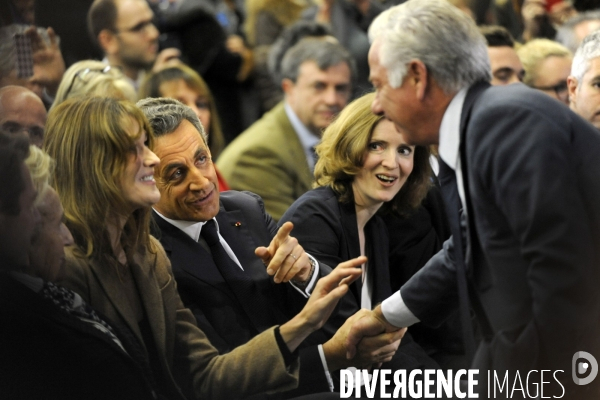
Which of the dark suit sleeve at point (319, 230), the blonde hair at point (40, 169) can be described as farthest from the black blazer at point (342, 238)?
the blonde hair at point (40, 169)

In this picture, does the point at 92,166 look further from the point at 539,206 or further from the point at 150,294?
the point at 539,206

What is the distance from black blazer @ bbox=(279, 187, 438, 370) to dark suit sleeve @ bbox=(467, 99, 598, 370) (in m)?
0.56

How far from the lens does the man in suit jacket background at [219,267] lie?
2.49 metres

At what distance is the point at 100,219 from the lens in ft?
7.63

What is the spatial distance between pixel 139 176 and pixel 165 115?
9.3 inches

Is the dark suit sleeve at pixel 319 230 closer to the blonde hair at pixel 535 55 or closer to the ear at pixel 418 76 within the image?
the ear at pixel 418 76

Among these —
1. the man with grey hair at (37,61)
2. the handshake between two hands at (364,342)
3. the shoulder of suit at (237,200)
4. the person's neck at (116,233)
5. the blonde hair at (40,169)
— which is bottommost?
the handshake between two hands at (364,342)

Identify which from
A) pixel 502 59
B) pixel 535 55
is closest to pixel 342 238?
pixel 502 59

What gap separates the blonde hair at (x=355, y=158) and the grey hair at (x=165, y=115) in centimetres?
40

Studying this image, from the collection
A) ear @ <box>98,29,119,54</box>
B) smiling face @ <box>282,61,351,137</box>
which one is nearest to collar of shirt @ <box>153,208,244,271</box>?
ear @ <box>98,29,119,54</box>

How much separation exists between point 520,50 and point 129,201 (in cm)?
279

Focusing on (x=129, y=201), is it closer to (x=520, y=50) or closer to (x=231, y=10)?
(x=520, y=50)

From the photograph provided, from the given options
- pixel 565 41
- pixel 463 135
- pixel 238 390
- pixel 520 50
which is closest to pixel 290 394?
pixel 238 390

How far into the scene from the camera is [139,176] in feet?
7.66
